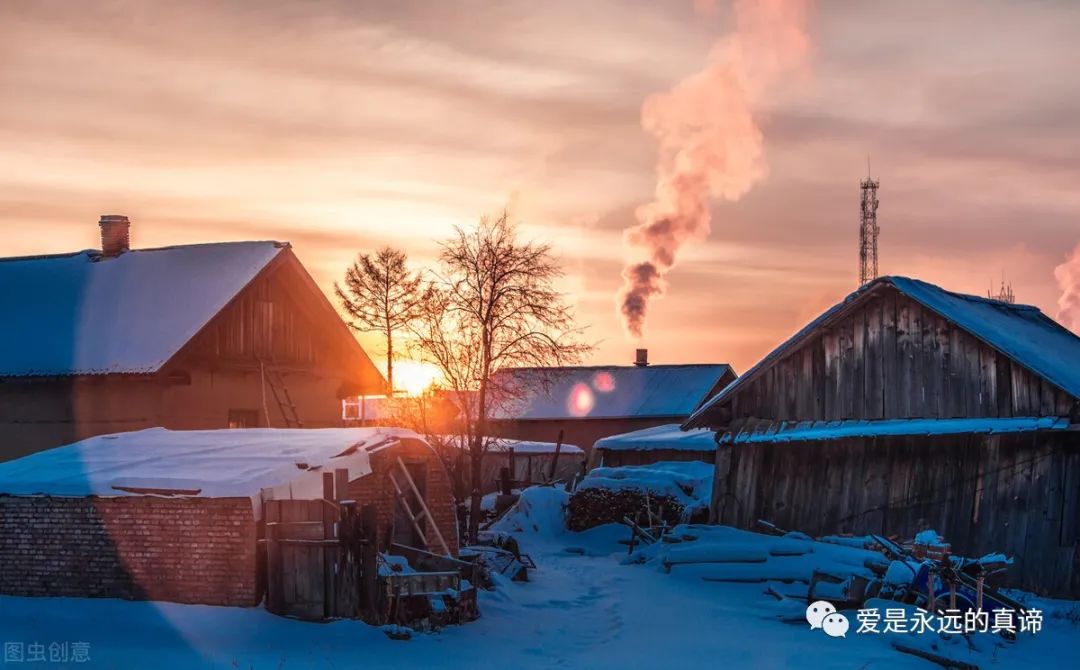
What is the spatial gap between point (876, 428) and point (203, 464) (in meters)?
12.1

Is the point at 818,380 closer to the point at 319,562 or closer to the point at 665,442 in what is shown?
the point at 319,562

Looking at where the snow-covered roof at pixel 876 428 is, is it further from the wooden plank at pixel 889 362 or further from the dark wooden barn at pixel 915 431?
the wooden plank at pixel 889 362

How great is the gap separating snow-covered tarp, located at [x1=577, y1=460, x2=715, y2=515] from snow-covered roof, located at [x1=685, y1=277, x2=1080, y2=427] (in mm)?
7959

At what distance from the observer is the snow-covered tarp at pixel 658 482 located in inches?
1312

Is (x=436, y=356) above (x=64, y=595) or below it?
above

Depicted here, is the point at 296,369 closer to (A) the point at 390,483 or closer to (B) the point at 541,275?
(B) the point at 541,275

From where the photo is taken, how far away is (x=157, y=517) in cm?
1728

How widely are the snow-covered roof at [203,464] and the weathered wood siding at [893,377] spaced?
7906 mm

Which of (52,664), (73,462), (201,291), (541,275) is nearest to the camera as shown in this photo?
(52,664)

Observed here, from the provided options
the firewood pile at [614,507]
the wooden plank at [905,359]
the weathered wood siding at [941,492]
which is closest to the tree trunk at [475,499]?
the firewood pile at [614,507]

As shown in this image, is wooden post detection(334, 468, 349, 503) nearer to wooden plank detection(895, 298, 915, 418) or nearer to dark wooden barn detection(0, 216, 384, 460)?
dark wooden barn detection(0, 216, 384, 460)

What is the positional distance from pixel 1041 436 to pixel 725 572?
6123 millimetres

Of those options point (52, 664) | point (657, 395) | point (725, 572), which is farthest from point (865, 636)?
point (657, 395)

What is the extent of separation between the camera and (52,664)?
14070 mm
